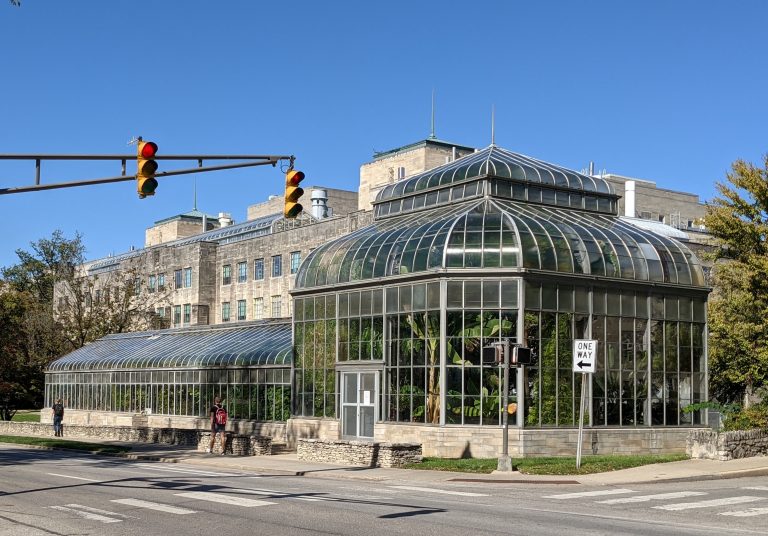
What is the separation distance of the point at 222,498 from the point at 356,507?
3.23 m

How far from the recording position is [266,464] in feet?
104

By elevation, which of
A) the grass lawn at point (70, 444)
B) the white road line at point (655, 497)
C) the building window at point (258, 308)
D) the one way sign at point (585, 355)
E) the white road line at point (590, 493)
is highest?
the building window at point (258, 308)

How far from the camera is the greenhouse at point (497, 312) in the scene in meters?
32.5

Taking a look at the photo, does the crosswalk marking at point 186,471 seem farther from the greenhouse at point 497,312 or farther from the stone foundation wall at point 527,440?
the greenhouse at point 497,312

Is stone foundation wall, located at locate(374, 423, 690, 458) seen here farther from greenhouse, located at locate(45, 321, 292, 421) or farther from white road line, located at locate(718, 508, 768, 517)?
white road line, located at locate(718, 508, 768, 517)

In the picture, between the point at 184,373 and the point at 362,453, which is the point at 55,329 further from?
the point at 362,453

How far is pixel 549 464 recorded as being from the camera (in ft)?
91.6

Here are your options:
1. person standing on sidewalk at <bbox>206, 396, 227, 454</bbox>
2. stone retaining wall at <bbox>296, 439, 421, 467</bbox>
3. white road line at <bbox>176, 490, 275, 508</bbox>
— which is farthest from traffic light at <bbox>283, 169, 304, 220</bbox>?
person standing on sidewalk at <bbox>206, 396, 227, 454</bbox>

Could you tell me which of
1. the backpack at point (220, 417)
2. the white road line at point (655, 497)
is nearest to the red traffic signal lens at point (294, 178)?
the white road line at point (655, 497)

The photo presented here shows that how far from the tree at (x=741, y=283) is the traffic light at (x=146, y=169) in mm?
25834

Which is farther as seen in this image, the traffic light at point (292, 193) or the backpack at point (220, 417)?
the backpack at point (220, 417)

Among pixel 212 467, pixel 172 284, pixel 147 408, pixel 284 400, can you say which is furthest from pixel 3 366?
pixel 212 467

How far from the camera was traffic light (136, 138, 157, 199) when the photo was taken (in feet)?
57.9

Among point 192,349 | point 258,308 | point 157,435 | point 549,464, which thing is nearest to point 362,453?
point 549,464
